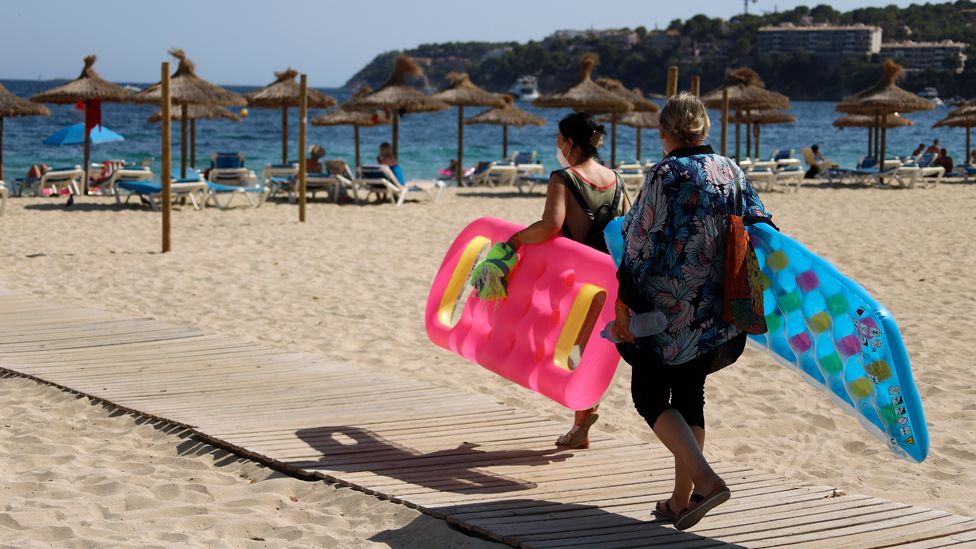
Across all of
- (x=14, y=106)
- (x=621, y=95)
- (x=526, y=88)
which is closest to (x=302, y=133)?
(x=14, y=106)

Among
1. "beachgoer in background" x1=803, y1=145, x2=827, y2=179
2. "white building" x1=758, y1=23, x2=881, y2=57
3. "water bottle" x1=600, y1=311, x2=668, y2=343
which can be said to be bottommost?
"water bottle" x1=600, y1=311, x2=668, y2=343

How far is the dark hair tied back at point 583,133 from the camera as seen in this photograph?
376 cm

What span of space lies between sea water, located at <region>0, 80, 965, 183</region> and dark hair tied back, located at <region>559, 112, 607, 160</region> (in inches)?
1024

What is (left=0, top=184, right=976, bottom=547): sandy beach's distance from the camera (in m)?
3.49

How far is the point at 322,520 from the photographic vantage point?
345cm

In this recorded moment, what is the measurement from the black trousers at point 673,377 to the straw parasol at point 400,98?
14588 millimetres

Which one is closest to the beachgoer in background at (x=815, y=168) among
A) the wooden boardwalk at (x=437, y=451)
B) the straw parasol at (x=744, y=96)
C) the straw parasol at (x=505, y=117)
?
the straw parasol at (x=744, y=96)

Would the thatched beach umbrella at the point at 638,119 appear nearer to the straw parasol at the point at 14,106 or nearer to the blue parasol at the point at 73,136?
the blue parasol at the point at 73,136

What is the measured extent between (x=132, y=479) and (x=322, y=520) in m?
0.82

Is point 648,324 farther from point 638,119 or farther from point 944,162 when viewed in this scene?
point 638,119

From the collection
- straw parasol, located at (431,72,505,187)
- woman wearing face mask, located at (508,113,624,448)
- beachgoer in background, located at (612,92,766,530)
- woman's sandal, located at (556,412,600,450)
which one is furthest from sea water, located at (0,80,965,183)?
beachgoer in background, located at (612,92,766,530)

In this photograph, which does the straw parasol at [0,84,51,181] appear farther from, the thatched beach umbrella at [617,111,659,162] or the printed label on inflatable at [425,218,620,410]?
the printed label on inflatable at [425,218,620,410]

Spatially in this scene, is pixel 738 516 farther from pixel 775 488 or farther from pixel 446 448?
pixel 446 448

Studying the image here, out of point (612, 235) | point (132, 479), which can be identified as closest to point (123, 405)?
point (132, 479)
